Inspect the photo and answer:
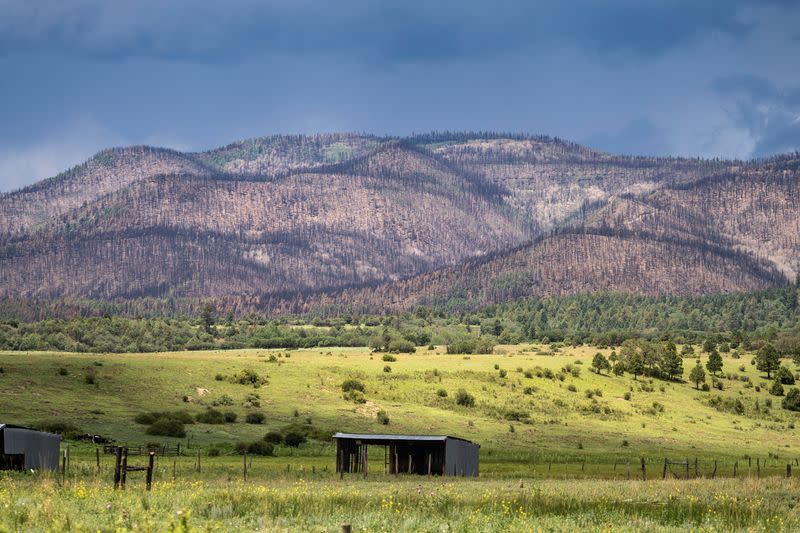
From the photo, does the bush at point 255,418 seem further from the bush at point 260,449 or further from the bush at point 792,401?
the bush at point 792,401

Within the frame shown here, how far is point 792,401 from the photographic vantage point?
431ft

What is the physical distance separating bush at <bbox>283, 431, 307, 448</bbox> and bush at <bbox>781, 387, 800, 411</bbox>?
238 feet

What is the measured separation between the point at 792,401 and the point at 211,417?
75.4m

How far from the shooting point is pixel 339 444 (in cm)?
6444

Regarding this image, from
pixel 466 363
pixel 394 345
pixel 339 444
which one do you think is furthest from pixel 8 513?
pixel 394 345

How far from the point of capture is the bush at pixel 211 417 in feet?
300

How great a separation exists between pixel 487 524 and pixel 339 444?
35.1m

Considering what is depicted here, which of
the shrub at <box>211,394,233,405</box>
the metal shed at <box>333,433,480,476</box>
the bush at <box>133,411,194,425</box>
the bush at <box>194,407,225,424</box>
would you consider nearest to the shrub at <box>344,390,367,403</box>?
the shrub at <box>211,394,233,405</box>

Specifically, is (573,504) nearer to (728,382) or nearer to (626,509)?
(626,509)

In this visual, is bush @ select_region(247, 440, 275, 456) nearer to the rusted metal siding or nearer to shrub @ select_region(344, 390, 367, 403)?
the rusted metal siding

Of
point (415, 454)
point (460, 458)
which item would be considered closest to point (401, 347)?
point (415, 454)

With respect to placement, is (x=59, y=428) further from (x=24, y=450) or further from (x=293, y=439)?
(x=24, y=450)

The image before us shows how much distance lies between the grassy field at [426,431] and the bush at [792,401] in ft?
3.65

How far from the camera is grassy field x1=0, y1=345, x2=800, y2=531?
32.2 m
